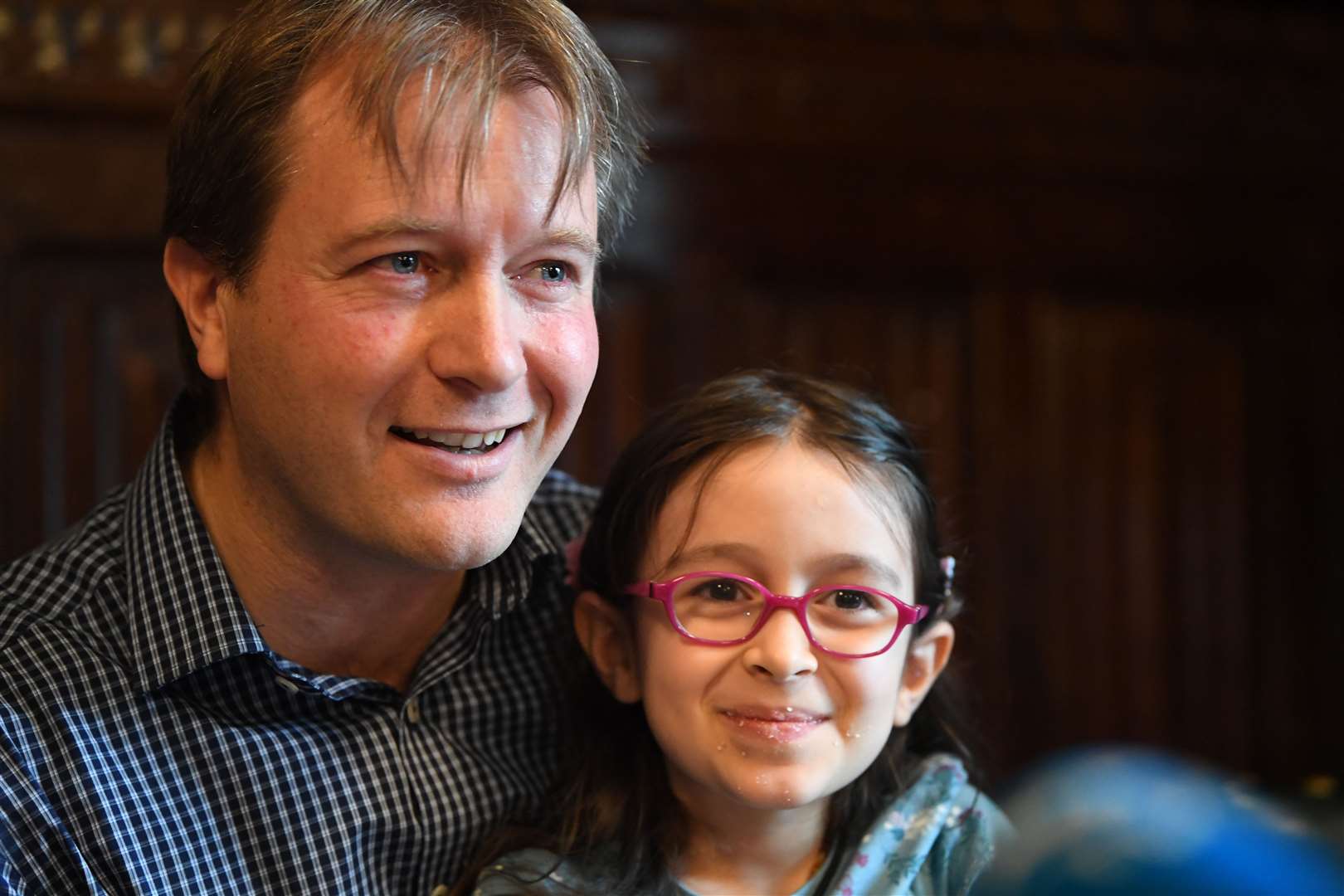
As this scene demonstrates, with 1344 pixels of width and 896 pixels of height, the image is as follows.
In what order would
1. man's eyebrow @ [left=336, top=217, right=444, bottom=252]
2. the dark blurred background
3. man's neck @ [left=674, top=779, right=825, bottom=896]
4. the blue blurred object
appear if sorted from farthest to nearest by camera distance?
the dark blurred background
man's neck @ [left=674, top=779, right=825, bottom=896]
man's eyebrow @ [left=336, top=217, right=444, bottom=252]
the blue blurred object

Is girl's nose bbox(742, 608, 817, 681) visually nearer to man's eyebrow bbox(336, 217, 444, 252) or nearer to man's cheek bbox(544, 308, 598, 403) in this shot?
man's cheek bbox(544, 308, 598, 403)

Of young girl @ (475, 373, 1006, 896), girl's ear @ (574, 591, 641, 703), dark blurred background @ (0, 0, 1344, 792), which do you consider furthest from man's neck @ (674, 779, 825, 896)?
dark blurred background @ (0, 0, 1344, 792)

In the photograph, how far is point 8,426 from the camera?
6.95 ft

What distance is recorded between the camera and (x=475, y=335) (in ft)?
3.84

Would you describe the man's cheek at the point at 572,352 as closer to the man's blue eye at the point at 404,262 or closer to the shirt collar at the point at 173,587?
the man's blue eye at the point at 404,262

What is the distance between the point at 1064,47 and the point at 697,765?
1748 millimetres

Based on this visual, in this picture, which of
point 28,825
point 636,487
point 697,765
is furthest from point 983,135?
point 28,825

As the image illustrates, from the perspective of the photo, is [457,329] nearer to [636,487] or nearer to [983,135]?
[636,487]

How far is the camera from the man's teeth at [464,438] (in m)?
1.22

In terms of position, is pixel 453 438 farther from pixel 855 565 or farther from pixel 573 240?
pixel 855 565

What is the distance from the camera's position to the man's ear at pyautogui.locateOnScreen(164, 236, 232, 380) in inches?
51.3

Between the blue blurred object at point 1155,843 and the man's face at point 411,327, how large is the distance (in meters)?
0.56

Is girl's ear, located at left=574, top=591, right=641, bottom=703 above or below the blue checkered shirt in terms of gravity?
above

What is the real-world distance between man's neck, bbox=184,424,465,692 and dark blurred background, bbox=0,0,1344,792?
930 mm
